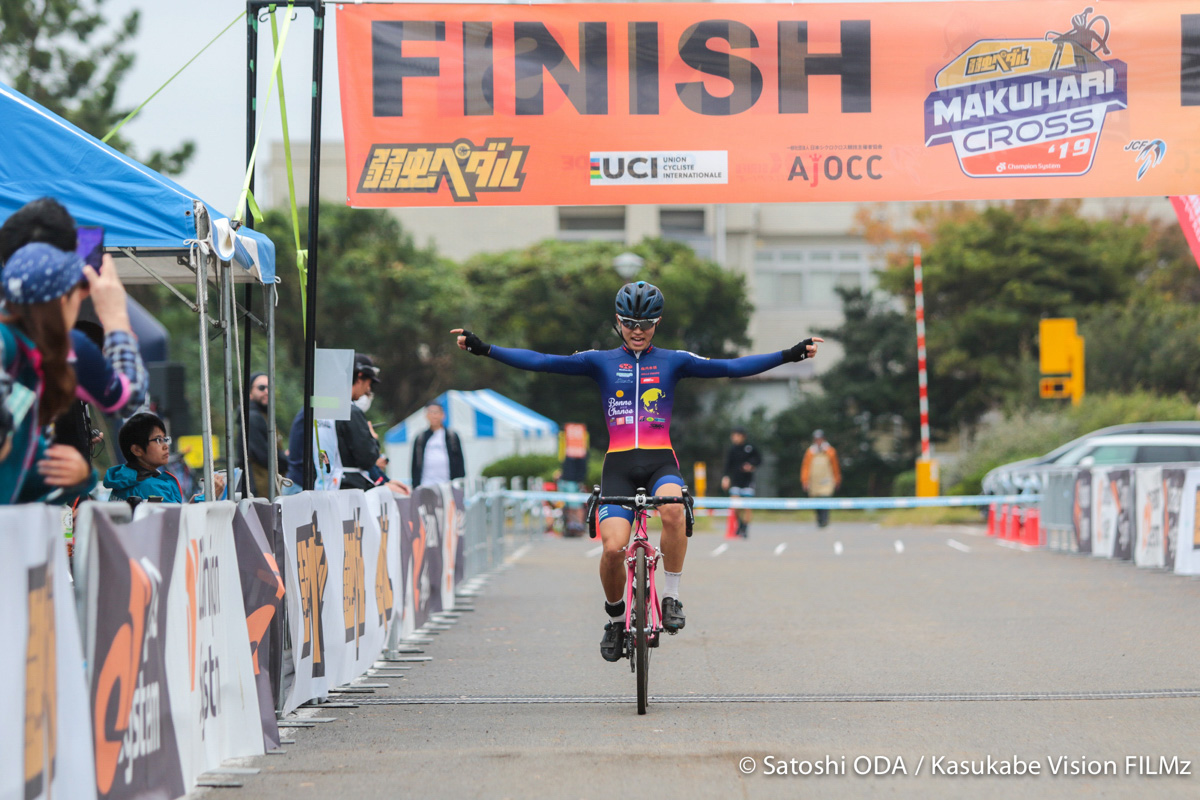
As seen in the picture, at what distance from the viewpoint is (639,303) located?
26.7 ft

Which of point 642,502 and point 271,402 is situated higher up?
point 271,402

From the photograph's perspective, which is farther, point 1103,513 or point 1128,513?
point 1103,513

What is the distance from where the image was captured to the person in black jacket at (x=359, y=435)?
37.0ft

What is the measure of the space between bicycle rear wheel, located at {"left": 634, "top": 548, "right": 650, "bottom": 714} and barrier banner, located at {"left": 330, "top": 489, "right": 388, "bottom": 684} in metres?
1.75

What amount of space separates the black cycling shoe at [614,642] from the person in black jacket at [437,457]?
7802mm

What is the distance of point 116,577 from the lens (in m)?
5.01

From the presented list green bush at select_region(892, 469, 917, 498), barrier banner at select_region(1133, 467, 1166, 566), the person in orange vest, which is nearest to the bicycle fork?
barrier banner at select_region(1133, 467, 1166, 566)

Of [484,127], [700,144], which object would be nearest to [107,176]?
[484,127]

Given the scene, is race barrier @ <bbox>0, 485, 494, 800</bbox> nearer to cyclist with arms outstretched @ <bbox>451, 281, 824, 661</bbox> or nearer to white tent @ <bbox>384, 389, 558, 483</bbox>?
cyclist with arms outstretched @ <bbox>451, 281, 824, 661</bbox>

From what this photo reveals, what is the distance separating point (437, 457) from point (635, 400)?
807 centimetres

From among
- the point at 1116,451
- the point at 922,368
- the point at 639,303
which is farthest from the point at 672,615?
the point at 922,368

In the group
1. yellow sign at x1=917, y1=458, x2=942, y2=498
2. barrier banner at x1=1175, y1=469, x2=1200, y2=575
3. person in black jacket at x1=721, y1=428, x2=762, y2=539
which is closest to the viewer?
barrier banner at x1=1175, y1=469, x2=1200, y2=575

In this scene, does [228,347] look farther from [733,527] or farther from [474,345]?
[733,527]

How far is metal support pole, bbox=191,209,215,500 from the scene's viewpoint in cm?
698
